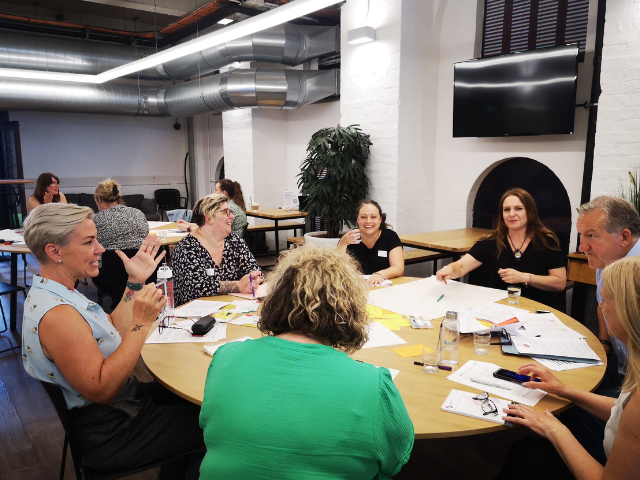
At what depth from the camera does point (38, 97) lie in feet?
25.3

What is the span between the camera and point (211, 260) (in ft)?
9.37

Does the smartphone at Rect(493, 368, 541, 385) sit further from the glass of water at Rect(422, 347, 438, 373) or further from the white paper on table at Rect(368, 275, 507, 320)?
the white paper on table at Rect(368, 275, 507, 320)

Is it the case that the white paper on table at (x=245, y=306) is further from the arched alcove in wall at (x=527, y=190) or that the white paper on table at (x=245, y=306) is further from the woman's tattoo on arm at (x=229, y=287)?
the arched alcove in wall at (x=527, y=190)

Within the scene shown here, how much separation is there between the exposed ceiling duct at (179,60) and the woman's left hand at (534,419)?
6.26 metres

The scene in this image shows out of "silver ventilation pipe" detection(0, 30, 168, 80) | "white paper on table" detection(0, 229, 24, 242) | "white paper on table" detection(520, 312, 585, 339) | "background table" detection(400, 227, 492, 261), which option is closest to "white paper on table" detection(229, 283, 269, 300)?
"white paper on table" detection(520, 312, 585, 339)

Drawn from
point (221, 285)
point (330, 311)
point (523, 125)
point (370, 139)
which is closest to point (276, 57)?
point (370, 139)

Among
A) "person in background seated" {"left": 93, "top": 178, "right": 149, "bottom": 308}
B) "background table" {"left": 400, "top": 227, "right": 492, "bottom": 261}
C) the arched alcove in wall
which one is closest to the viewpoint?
"person in background seated" {"left": 93, "top": 178, "right": 149, "bottom": 308}

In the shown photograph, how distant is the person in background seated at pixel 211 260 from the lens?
2.76m

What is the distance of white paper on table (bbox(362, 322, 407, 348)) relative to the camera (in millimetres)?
1978

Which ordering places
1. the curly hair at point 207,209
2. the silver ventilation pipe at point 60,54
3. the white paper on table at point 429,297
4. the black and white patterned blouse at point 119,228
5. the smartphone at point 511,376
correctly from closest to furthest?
1. the smartphone at point 511,376
2. the white paper on table at point 429,297
3. the curly hair at point 207,209
4. the black and white patterned blouse at point 119,228
5. the silver ventilation pipe at point 60,54

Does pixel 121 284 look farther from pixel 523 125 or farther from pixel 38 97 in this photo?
pixel 38 97

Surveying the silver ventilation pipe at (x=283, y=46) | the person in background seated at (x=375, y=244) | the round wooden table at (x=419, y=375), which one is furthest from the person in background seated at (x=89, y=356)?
the silver ventilation pipe at (x=283, y=46)

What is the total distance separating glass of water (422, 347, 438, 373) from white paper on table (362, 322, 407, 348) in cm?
18

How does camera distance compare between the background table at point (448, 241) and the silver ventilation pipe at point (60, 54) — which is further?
the silver ventilation pipe at point (60, 54)
